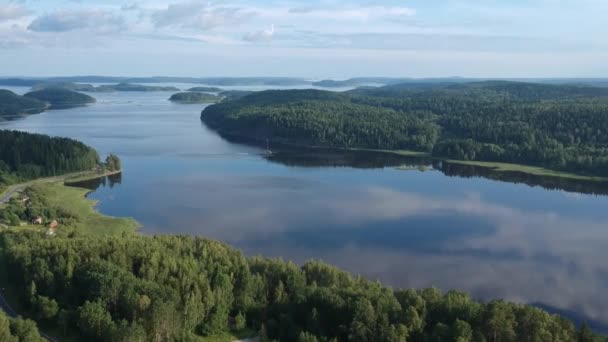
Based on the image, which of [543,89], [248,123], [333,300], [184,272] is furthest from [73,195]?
[543,89]

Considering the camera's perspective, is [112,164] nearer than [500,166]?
Yes

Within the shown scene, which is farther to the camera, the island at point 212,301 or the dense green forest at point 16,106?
the dense green forest at point 16,106

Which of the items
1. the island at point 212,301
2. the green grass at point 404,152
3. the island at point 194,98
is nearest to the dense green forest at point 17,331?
the island at point 212,301

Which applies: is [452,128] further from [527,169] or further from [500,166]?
[527,169]

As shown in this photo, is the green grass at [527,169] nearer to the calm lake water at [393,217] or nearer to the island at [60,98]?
the calm lake water at [393,217]

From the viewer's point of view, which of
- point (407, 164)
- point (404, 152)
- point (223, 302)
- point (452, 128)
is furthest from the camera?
point (452, 128)

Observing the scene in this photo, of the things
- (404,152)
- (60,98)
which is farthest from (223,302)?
(60,98)
